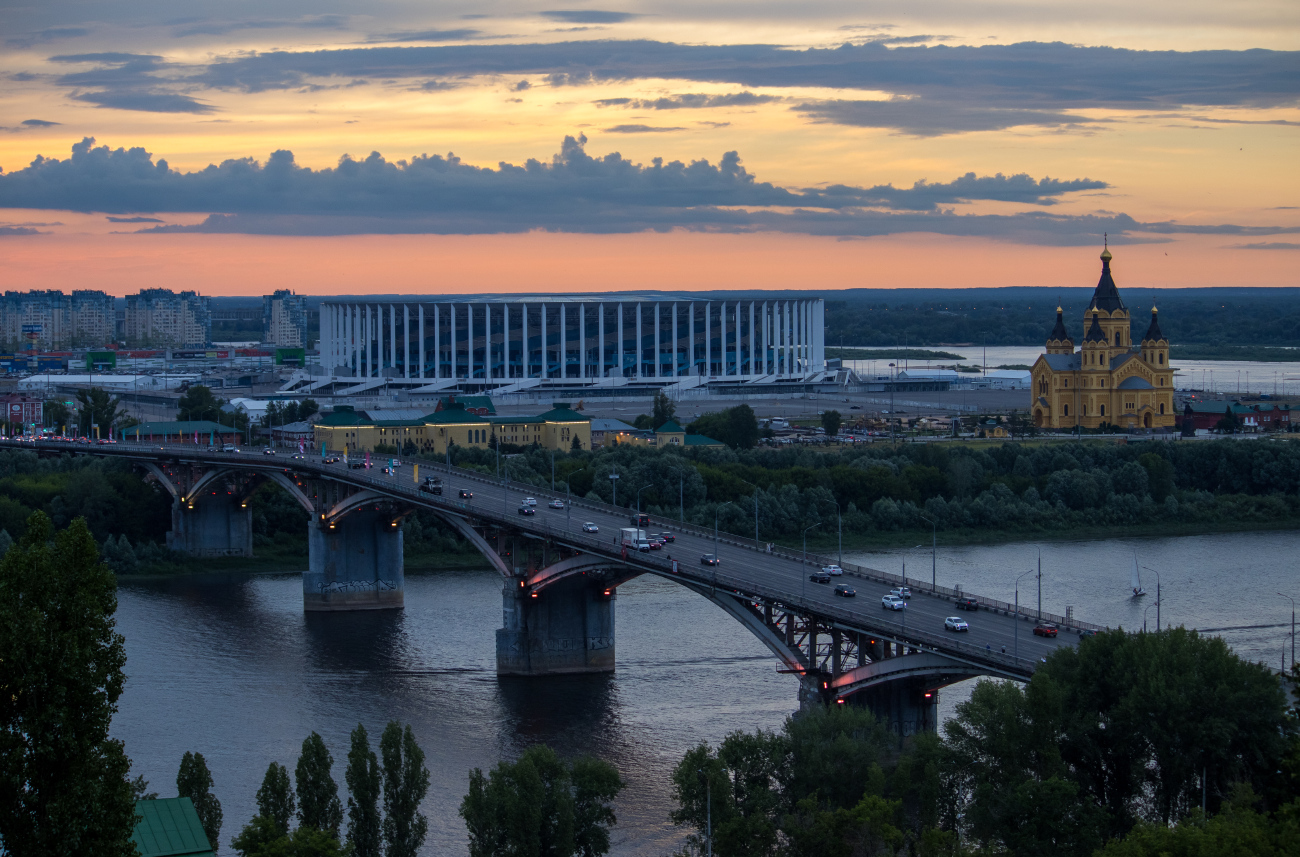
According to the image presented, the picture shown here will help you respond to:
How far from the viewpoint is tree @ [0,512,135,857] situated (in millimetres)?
14133

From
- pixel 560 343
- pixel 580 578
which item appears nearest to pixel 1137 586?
pixel 580 578

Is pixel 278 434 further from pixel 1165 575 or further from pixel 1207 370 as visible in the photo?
pixel 1207 370

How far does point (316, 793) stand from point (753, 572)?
14.0 meters

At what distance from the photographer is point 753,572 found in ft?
119

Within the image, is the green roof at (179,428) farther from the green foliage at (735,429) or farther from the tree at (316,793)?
the tree at (316,793)

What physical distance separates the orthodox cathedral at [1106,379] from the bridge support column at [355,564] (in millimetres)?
46245

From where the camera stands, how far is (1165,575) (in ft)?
164

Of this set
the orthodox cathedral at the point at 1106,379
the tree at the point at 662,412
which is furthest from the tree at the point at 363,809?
the orthodox cathedral at the point at 1106,379

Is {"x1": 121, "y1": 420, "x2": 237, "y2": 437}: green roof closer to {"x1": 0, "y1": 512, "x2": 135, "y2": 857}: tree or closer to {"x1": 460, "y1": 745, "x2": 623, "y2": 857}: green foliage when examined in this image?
{"x1": 460, "y1": 745, "x2": 623, "y2": 857}: green foliage

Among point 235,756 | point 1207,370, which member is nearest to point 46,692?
point 235,756

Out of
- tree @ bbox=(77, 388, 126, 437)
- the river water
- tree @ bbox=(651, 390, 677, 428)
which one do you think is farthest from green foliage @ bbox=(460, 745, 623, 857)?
tree @ bbox=(77, 388, 126, 437)

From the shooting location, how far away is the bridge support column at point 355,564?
5106cm

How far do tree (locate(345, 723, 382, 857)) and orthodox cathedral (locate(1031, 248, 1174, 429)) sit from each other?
6797 cm

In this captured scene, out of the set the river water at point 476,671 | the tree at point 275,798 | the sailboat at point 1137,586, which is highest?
the tree at point 275,798
